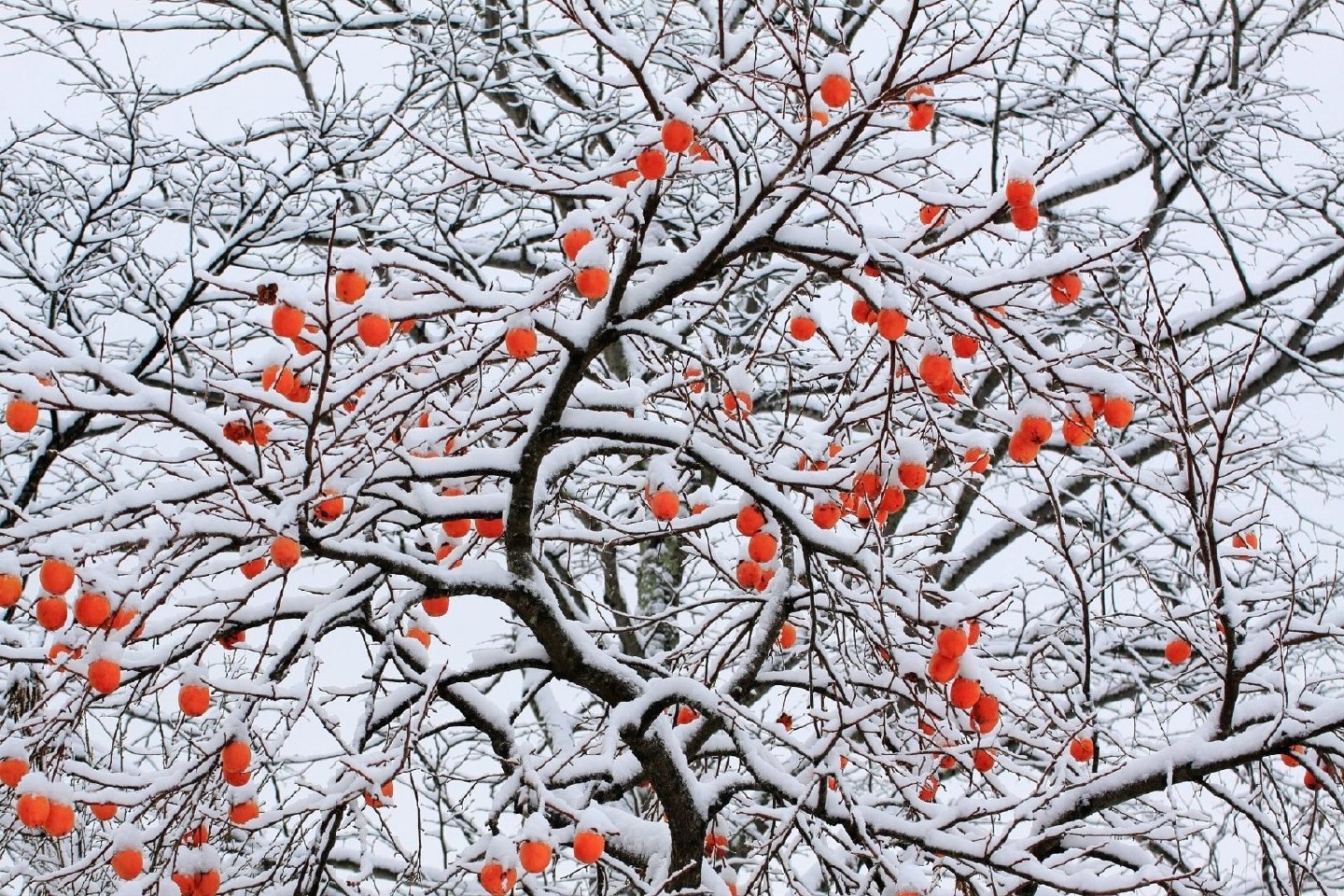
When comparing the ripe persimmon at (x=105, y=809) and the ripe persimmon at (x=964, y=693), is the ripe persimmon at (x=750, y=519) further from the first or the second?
the ripe persimmon at (x=105, y=809)

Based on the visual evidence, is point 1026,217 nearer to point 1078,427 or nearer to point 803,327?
point 1078,427

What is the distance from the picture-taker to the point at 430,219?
20.8 feet

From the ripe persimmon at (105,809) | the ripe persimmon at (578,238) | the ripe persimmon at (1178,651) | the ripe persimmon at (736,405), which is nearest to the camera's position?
the ripe persimmon at (578,238)

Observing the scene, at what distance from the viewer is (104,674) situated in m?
2.36

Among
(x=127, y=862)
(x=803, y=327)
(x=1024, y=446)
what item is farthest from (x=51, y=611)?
(x=1024, y=446)

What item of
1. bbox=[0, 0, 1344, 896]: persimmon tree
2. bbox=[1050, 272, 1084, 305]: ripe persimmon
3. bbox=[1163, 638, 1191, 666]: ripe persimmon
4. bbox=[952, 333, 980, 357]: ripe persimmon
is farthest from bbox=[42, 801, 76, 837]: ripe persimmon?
bbox=[1163, 638, 1191, 666]: ripe persimmon

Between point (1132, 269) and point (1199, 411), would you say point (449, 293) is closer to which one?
point (1199, 411)

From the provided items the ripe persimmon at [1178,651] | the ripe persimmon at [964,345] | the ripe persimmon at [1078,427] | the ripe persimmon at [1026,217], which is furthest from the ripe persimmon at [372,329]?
the ripe persimmon at [1178,651]

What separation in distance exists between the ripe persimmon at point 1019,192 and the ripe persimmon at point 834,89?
16.6 inches

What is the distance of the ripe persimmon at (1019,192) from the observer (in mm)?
2535

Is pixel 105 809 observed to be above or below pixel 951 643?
below

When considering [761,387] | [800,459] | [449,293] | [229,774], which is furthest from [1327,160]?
[229,774]

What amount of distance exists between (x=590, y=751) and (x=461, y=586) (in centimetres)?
131

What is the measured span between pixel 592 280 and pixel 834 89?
0.67m
